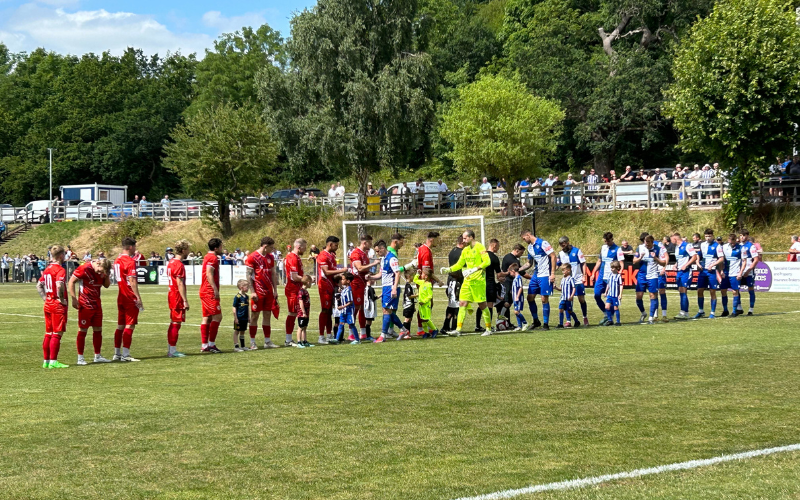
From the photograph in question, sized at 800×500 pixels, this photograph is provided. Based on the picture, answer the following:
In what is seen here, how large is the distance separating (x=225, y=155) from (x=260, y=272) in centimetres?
4091

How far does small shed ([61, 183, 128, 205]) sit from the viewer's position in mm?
71188

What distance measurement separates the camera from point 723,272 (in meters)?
22.0

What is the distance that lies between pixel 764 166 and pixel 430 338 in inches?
1000

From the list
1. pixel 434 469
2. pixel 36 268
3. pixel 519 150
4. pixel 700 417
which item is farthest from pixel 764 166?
pixel 36 268

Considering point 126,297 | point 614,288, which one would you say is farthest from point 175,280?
point 614,288

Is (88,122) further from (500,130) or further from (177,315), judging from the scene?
(177,315)

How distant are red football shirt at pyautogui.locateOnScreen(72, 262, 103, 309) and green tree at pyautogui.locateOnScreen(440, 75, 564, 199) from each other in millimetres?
32786

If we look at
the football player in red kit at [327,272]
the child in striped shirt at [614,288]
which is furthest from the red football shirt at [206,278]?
the child in striped shirt at [614,288]

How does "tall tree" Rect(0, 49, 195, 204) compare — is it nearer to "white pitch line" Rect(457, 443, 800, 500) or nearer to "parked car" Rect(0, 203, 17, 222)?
"parked car" Rect(0, 203, 17, 222)

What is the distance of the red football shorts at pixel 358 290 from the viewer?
17.7m

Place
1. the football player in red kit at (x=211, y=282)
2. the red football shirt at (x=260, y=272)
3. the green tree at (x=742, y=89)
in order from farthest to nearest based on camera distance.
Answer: the green tree at (x=742, y=89) < the red football shirt at (x=260, y=272) < the football player in red kit at (x=211, y=282)

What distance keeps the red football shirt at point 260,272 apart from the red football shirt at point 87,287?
2.79 metres

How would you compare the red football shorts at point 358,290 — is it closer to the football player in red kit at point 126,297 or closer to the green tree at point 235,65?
the football player in red kit at point 126,297

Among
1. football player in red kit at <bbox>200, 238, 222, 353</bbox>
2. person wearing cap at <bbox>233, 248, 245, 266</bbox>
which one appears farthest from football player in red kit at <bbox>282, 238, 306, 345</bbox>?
person wearing cap at <bbox>233, 248, 245, 266</bbox>
